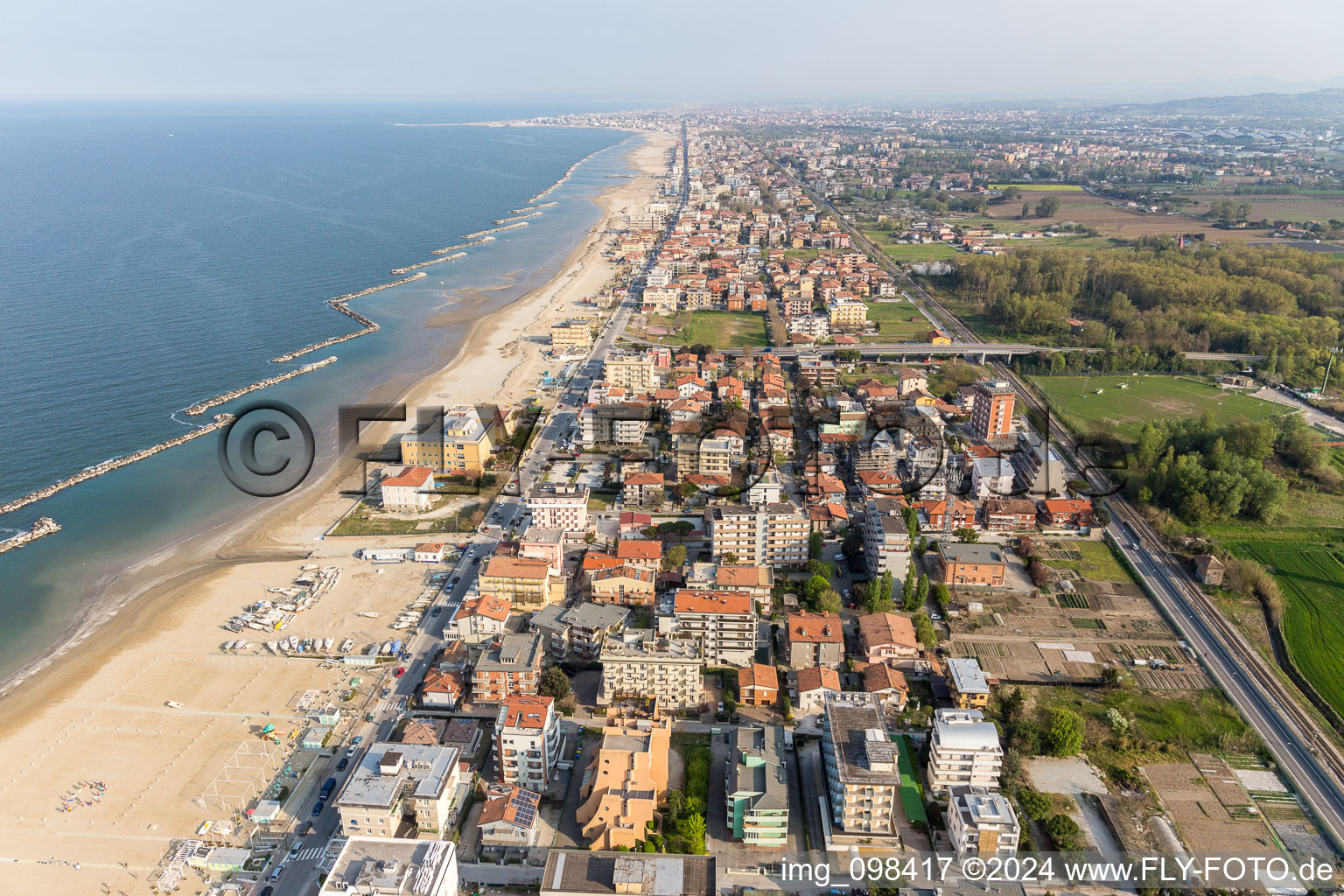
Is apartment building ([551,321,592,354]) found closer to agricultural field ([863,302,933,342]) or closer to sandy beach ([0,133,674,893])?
agricultural field ([863,302,933,342])

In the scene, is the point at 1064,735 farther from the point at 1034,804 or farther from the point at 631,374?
the point at 631,374

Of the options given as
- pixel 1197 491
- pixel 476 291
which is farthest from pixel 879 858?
pixel 476 291

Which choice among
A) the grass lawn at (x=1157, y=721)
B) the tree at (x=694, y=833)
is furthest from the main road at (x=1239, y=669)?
the tree at (x=694, y=833)

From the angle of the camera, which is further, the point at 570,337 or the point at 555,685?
the point at 570,337

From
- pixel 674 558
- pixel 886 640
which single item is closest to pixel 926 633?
pixel 886 640

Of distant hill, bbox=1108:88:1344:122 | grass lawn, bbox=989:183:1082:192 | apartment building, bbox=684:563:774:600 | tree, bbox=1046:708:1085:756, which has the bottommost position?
tree, bbox=1046:708:1085:756

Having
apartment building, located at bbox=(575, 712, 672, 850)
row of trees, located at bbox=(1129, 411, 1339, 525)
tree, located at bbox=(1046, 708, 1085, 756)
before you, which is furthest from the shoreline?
row of trees, located at bbox=(1129, 411, 1339, 525)

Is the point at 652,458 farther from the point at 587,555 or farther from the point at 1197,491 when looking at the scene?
the point at 1197,491
